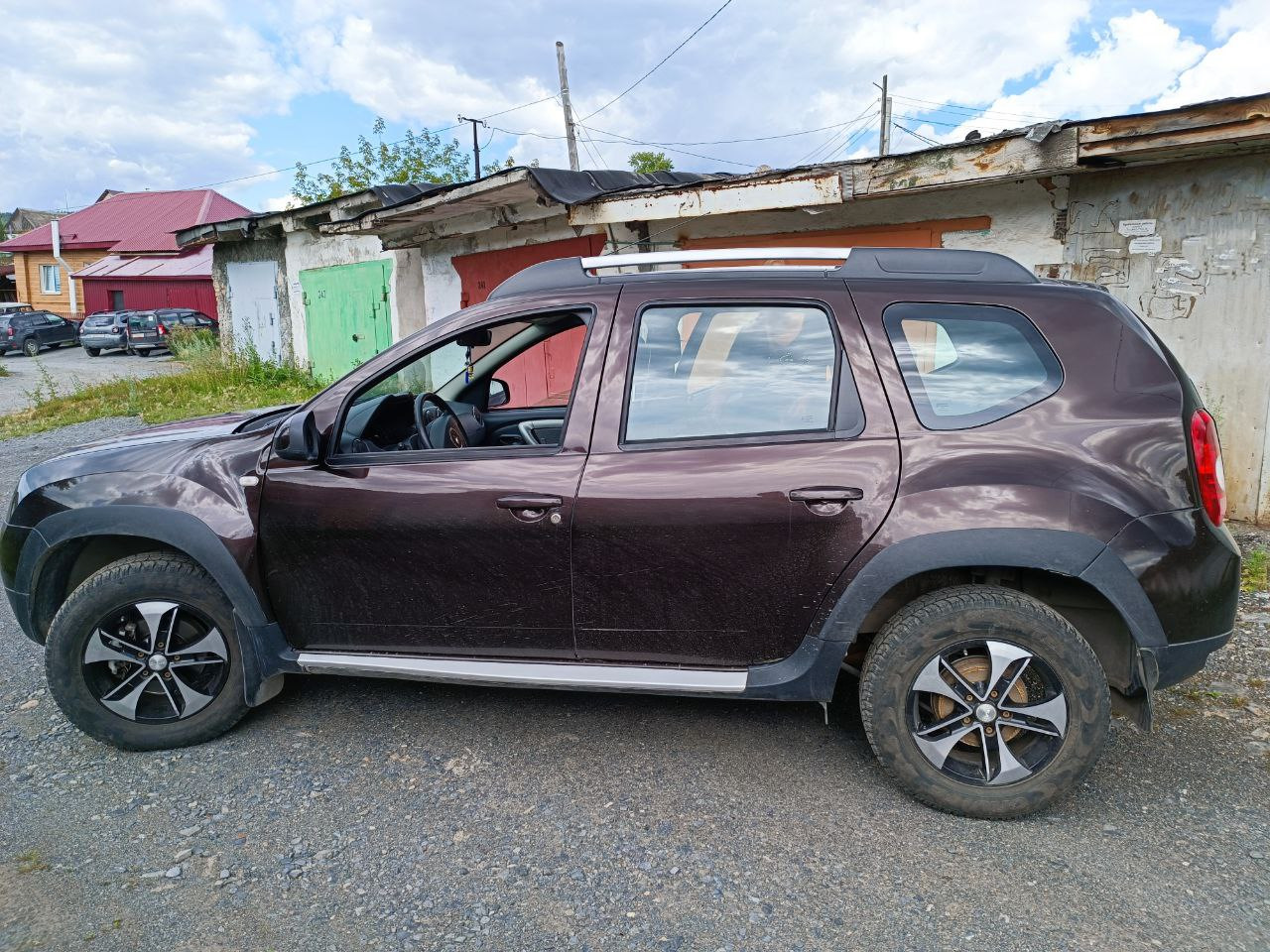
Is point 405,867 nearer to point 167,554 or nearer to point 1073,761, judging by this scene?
point 167,554

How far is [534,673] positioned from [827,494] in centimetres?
118

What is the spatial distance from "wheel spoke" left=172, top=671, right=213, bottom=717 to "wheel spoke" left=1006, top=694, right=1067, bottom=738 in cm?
291

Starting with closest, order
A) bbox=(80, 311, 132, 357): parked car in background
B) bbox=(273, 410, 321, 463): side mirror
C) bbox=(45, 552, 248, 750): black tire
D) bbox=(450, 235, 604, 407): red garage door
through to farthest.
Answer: bbox=(273, 410, 321, 463): side mirror < bbox=(45, 552, 248, 750): black tire < bbox=(450, 235, 604, 407): red garage door < bbox=(80, 311, 132, 357): parked car in background

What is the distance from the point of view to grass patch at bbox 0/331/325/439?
1403 cm

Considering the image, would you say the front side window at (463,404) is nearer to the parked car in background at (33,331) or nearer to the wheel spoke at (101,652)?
the wheel spoke at (101,652)

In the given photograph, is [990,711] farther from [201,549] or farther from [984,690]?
[201,549]

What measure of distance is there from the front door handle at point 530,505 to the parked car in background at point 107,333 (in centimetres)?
3024

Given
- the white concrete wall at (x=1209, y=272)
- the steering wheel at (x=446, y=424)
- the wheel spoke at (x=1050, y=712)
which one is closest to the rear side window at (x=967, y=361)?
the wheel spoke at (x=1050, y=712)

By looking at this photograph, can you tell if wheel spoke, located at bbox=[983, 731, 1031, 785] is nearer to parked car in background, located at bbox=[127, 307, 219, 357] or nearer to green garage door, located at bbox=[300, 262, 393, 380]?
green garage door, located at bbox=[300, 262, 393, 380]

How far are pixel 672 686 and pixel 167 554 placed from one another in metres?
1.98

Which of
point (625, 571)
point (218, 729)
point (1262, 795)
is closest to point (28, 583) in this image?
point (218, 729)

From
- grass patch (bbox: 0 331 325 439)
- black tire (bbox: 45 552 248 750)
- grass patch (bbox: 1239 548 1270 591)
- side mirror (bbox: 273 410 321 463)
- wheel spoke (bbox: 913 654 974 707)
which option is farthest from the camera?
grass patch (bbox: 0 331 325 439)

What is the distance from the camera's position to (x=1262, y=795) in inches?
118

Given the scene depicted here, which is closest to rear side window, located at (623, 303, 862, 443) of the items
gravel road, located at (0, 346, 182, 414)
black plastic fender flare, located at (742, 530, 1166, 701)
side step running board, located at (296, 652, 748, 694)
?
black plastic fender flare, located at (742, 530, 1166, 701)
